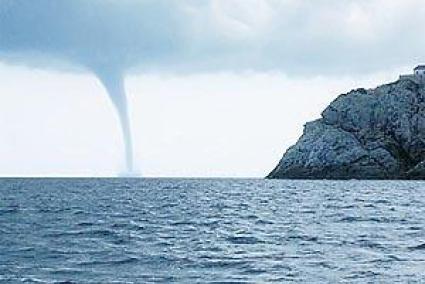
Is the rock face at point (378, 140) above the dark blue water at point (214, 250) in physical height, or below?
above

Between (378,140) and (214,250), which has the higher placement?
(378,140)

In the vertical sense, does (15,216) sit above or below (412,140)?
below

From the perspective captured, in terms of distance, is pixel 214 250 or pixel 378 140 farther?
pixel 378 140

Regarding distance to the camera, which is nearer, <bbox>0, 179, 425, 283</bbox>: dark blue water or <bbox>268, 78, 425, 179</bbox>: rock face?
<bbox>0, 179, 425, 283</bbox>: dark blue water

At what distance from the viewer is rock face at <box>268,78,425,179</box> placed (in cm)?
19012

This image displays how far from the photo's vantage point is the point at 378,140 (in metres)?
191

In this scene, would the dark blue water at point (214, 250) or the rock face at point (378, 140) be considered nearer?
the dark blue water at point (214, 250)

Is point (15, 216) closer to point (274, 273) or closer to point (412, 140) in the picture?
point (274, 273)

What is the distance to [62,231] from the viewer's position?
49.5 meters

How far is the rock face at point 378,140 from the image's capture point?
190m

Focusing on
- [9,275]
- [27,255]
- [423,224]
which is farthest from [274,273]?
[423,224]

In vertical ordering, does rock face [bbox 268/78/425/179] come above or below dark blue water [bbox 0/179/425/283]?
above

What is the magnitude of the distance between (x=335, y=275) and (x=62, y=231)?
25772 mm

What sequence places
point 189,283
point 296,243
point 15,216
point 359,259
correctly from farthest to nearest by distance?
point 15,216
point 296,243
point 359,259
point 189,283
